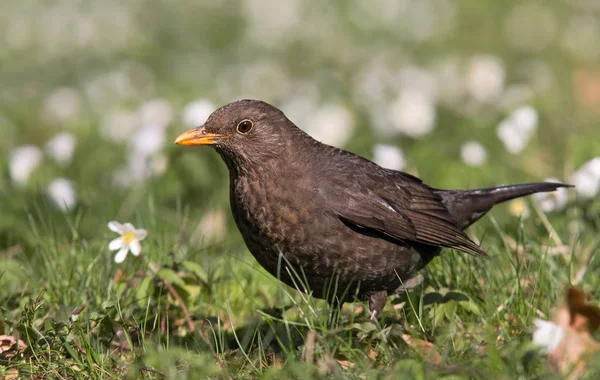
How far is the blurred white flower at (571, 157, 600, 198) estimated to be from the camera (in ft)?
18.1

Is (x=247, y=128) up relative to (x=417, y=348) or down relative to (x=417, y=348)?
up

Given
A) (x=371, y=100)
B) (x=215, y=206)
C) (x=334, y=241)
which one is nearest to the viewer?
(x=334, y=241)

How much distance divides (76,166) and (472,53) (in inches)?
298

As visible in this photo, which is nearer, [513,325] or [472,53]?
[513,325]

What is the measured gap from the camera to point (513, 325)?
13.1ft

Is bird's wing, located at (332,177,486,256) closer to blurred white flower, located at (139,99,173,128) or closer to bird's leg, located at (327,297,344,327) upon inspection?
bird's leg, located at (327,297,344,327)

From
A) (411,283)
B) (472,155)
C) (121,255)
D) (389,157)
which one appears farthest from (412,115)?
(121,255)

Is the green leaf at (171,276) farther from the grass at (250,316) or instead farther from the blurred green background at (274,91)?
the blurred green background at (274,91)

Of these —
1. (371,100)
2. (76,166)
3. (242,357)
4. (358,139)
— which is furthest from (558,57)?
(242,357)

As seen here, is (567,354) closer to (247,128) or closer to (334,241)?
(334,241)

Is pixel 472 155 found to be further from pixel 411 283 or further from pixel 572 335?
pixel 572 335

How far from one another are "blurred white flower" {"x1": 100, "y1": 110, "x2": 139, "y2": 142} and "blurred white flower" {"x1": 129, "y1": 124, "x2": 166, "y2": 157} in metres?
1.57

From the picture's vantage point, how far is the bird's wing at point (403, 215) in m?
4.51

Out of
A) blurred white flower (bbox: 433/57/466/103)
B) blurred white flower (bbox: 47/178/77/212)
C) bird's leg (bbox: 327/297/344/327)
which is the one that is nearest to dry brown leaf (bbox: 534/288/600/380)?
bird's leg (bbox: 327/297/344/327)
